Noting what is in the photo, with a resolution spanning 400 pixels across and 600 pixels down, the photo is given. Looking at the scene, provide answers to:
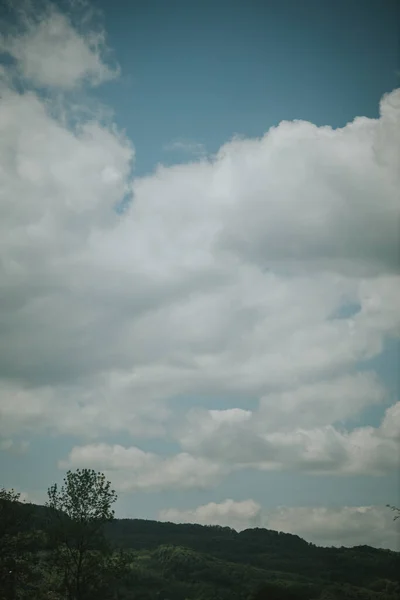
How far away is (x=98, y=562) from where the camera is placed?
71688 mm

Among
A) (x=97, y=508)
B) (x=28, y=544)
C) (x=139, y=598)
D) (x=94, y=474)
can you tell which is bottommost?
(x=139, y=598)

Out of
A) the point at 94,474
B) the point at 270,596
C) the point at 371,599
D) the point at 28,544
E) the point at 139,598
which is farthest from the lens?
the point at 139,598

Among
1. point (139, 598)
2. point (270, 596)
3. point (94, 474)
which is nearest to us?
→ point (94, 474)

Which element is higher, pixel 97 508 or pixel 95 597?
pixel 97 508

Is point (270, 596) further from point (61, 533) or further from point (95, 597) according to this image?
point (61, 533)

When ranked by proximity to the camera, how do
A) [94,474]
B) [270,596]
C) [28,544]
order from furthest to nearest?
[270,596]
[28,544]
[94,474]

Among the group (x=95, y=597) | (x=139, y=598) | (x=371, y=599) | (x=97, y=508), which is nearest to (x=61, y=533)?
(x=97, y=508)

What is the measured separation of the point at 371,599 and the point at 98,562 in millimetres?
109696

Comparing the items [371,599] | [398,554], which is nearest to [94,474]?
[398,554]

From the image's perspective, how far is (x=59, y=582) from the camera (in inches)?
3076

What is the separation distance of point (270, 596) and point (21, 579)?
53399 mm

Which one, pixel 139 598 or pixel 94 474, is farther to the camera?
pixel 139 598

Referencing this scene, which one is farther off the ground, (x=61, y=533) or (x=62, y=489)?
(x=62, y=489)

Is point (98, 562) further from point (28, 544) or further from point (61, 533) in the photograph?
point (28, 544)
